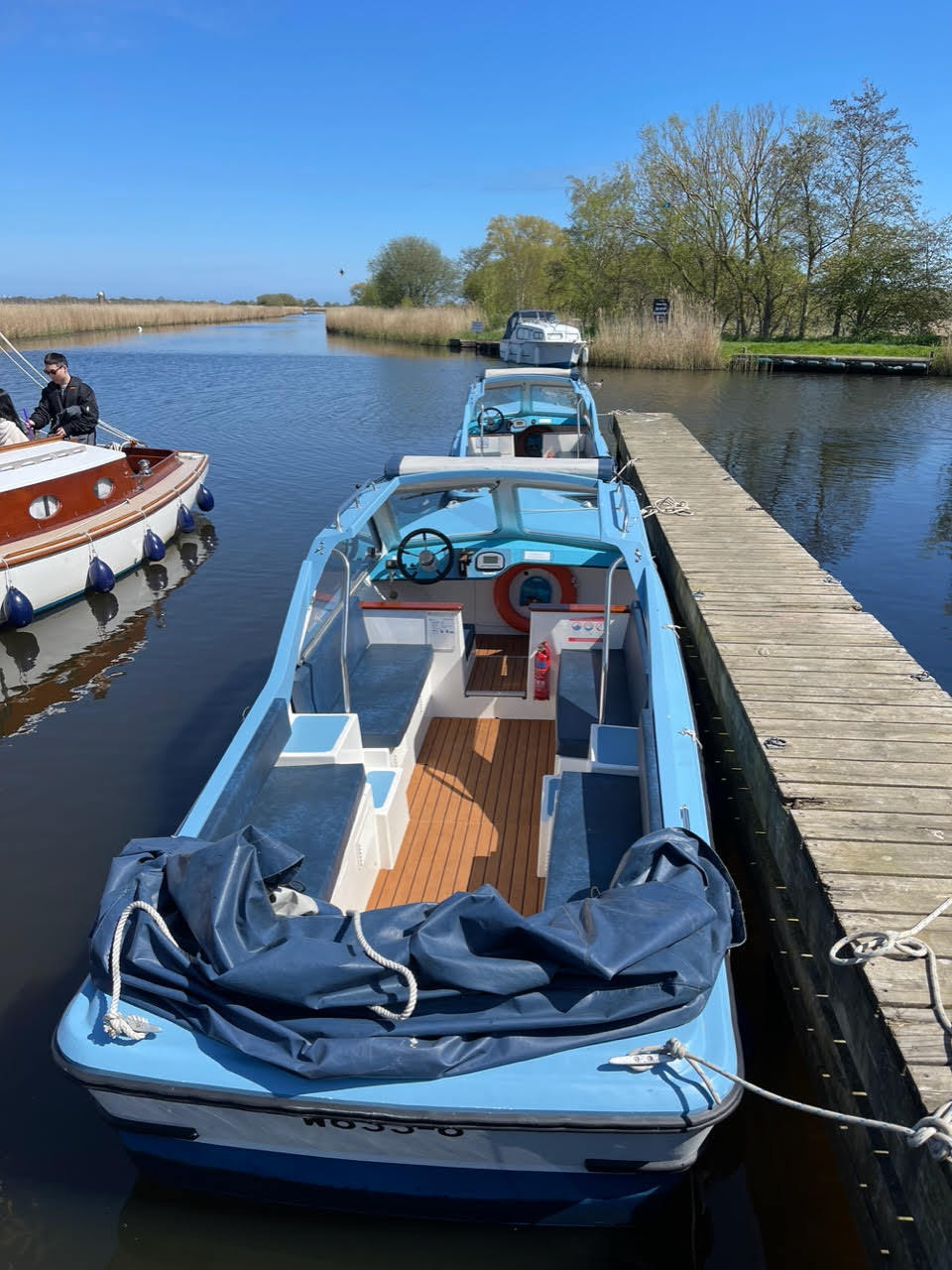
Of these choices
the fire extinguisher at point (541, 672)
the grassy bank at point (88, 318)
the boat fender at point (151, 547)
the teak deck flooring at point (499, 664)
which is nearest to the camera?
the fire extinguisher at point (541, 672)

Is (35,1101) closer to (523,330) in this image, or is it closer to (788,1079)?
(788,1079)

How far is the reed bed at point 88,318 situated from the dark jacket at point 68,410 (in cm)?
2627

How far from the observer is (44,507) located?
1022 cm

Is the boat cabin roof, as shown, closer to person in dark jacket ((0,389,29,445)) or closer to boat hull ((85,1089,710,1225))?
person in dark jacket ((0,389,29,445))

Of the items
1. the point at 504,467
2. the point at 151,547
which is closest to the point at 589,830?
the point at 504,467

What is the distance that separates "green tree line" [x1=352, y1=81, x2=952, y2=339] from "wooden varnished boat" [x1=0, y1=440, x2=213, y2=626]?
94.5ft

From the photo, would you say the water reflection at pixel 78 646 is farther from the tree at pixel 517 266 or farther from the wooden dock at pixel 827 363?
the tree at pixel 517 266

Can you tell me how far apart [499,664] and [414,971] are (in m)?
4.51

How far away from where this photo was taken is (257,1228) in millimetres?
3455

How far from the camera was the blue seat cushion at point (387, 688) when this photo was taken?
17.2 feet

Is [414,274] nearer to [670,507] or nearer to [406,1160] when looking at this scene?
[670,507]

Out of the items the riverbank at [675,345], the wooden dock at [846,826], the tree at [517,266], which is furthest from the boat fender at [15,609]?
the tree at [517,266]

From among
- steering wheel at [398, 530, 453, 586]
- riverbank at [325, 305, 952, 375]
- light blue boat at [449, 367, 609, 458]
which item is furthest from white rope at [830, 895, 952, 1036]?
riverbank at [325, 305, 952, 375]

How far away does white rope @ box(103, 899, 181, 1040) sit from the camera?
2752mm
